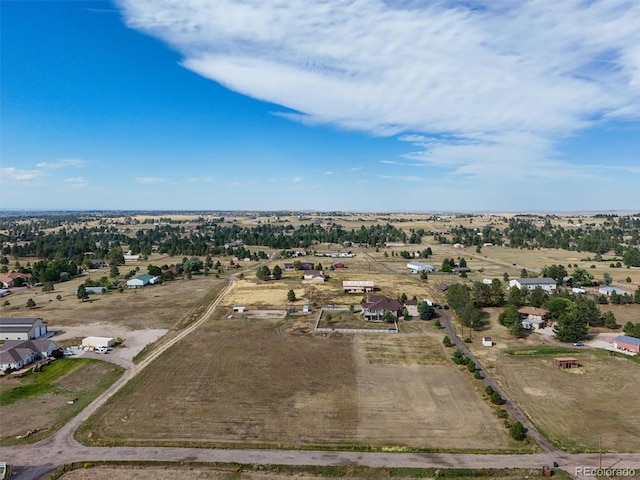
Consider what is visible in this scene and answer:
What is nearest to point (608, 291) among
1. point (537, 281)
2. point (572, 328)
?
point (537, 281)

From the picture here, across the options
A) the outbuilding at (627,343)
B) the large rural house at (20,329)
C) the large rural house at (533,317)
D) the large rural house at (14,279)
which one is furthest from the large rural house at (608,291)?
the large rural house at (14,279)

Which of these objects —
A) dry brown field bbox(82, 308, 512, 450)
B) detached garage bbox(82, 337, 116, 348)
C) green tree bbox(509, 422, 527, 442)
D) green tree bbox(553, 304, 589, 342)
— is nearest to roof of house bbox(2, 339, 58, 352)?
detached garage bbox(82, 337, 116, 348)

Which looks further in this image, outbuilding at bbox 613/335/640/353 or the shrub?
outbuilding at bbox 613/335/640/353

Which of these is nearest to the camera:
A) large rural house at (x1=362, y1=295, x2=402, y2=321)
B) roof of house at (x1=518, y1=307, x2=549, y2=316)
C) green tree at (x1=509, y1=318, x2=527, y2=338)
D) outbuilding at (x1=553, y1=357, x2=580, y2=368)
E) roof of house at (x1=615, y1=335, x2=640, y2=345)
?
outbuilding at (x1=553, y1=357, x2=580, y2=368)

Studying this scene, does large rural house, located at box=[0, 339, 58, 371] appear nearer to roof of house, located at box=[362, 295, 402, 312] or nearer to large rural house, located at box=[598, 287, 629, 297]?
roof of house, located at box=[362, 295, 402, 312]

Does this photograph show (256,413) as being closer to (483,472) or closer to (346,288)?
(483,472)

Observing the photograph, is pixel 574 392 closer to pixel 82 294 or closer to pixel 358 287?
pixel 358 287

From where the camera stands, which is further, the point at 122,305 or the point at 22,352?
the point at 122,305
